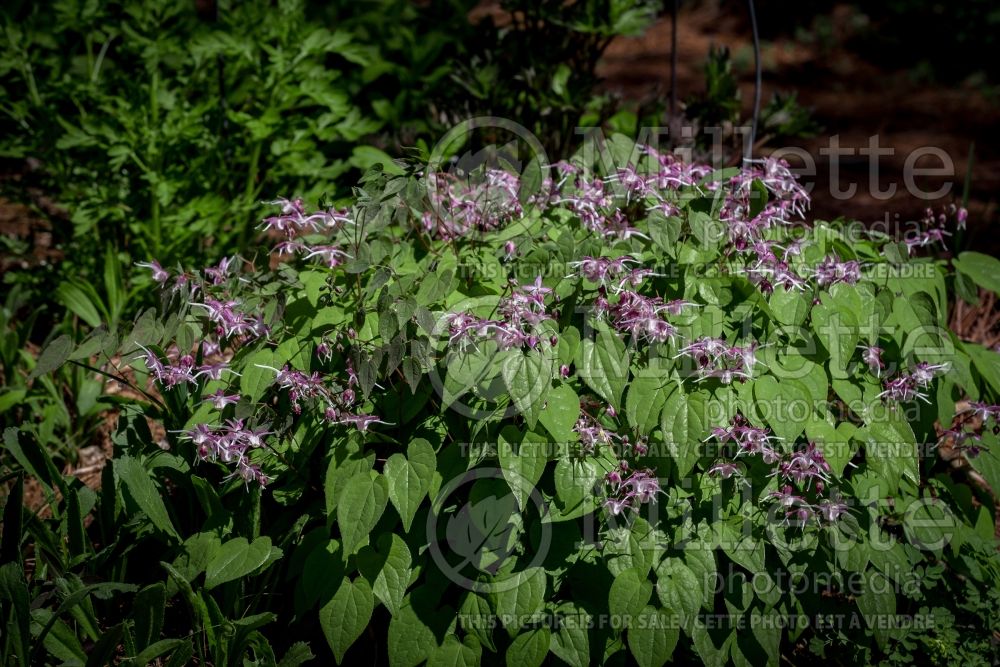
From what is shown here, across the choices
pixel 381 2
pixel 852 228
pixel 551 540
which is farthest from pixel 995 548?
pixel 381 2

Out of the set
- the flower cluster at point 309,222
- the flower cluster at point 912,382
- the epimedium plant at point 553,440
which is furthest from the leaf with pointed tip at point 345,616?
the flower cluster at point 912,382

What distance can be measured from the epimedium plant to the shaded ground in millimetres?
2362

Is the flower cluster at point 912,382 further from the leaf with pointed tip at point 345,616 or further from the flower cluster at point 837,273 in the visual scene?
the leaf with pointed tip at point 345,616

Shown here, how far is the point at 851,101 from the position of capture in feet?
21.9

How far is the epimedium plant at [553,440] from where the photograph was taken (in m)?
1.80

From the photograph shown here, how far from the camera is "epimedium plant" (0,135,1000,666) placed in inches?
71.0

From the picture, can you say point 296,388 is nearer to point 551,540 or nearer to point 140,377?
point 551,540

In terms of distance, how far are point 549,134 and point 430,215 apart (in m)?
1.73

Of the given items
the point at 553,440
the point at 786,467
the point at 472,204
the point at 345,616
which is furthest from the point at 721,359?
the point at 345,616

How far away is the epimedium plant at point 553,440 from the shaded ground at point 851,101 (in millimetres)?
2362

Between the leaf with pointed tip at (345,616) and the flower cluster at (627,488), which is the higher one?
the flower cluster at (627,488)

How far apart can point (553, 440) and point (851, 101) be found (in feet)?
19.5

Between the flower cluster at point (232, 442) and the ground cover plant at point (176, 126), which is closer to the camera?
the flower cluster at point (232, 442)

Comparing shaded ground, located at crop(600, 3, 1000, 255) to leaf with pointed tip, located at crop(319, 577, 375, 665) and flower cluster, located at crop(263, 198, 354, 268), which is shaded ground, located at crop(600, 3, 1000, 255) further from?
leaf with pointed tip, located at crop(319, 577, 375, 665)
